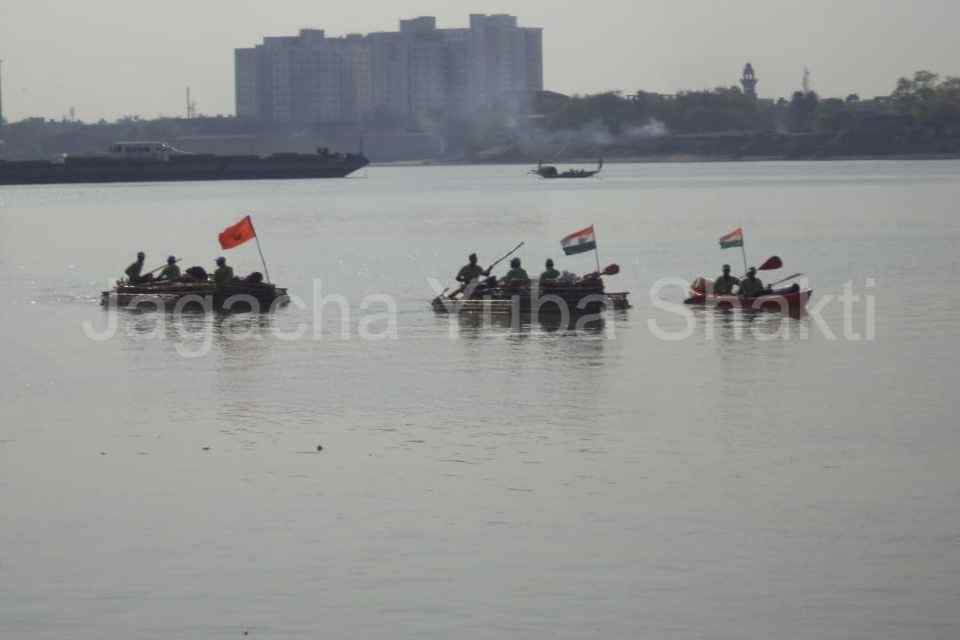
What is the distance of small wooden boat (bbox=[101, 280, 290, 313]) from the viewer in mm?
48375

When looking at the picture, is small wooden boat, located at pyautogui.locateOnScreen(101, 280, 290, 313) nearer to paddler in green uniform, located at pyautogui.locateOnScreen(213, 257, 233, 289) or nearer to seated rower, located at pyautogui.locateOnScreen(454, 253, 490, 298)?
Answer: paddler in green uniform, located at pyautogui.locateOnScreen(213, 257, 233, 289)

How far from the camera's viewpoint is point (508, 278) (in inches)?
1827

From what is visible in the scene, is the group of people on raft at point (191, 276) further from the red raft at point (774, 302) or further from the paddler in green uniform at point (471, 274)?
the red raft at point (774, 302)

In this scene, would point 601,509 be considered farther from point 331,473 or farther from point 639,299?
point 639,299

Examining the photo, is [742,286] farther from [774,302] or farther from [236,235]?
[236,235]

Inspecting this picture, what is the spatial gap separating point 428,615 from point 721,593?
3.08 metres

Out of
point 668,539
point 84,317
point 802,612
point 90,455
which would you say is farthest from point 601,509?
point 84,317

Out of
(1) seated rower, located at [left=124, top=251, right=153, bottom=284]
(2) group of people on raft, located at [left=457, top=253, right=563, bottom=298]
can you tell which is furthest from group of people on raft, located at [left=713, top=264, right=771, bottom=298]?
(1) seated rower, located at [left=124, top=251, right=153, bottom=284]

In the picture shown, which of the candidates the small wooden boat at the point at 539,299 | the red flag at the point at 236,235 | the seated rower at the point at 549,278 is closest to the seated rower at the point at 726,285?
the small wooden boat at the point at 539,299

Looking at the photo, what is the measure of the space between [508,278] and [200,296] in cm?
850

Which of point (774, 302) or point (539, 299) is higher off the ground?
point (539, 299)

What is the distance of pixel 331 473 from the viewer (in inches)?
976

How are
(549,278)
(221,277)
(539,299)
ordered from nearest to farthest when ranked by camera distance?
(539,299) → (549,278) → (221,277)

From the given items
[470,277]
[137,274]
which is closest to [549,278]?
[470,277]
